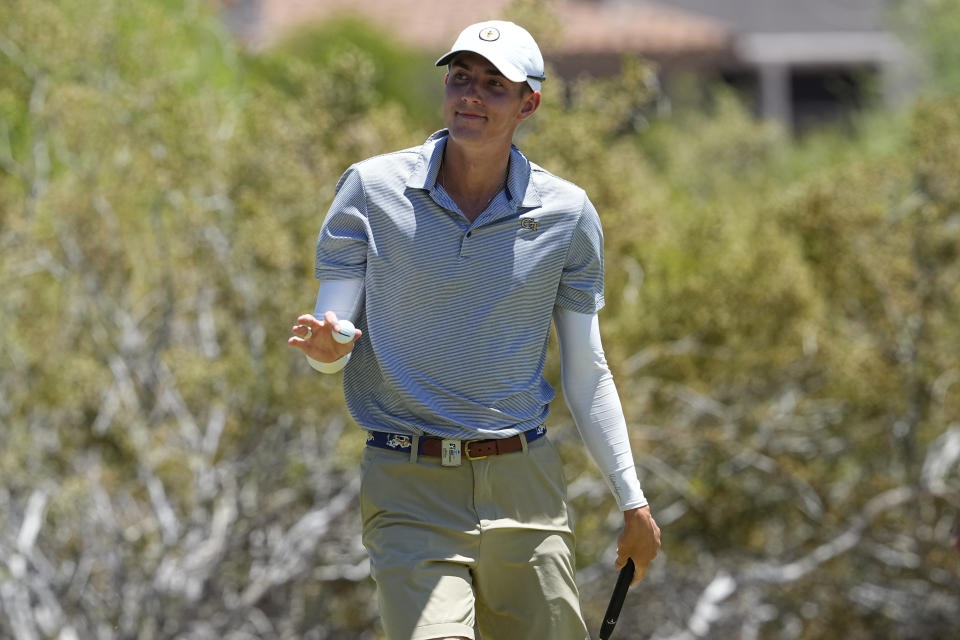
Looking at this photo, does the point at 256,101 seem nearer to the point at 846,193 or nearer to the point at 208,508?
the point at 208,508

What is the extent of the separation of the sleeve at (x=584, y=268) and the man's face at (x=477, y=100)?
317 millimetres

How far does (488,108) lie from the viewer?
11.1ft

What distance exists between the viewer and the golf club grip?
3518 millimetres

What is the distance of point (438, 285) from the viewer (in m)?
3.36

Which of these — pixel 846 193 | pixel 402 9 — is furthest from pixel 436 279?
pixel 402 9

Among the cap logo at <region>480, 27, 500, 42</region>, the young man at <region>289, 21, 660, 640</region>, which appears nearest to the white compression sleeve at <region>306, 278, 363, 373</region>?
the young man at <region>289, 21, 660, 640</region>

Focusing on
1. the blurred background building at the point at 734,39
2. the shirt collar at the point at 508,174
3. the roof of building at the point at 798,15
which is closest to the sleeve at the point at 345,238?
the shirt collar at the point at 508,174

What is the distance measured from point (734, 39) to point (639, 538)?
→ 77.6ft

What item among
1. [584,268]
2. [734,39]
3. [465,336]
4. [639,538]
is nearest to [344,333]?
[465,336]

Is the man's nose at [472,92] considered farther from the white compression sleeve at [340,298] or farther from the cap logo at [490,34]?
the white compression sleeve at [340,298]

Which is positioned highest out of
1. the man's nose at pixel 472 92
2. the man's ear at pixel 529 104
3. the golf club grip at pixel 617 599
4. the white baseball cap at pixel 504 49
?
the white baseball cap at pixel 504 49

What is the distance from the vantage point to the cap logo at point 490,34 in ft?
11.0

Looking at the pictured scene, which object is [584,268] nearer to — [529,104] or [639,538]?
[529,104]

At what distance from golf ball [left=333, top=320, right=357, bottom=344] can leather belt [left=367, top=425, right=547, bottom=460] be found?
0.37 metres
